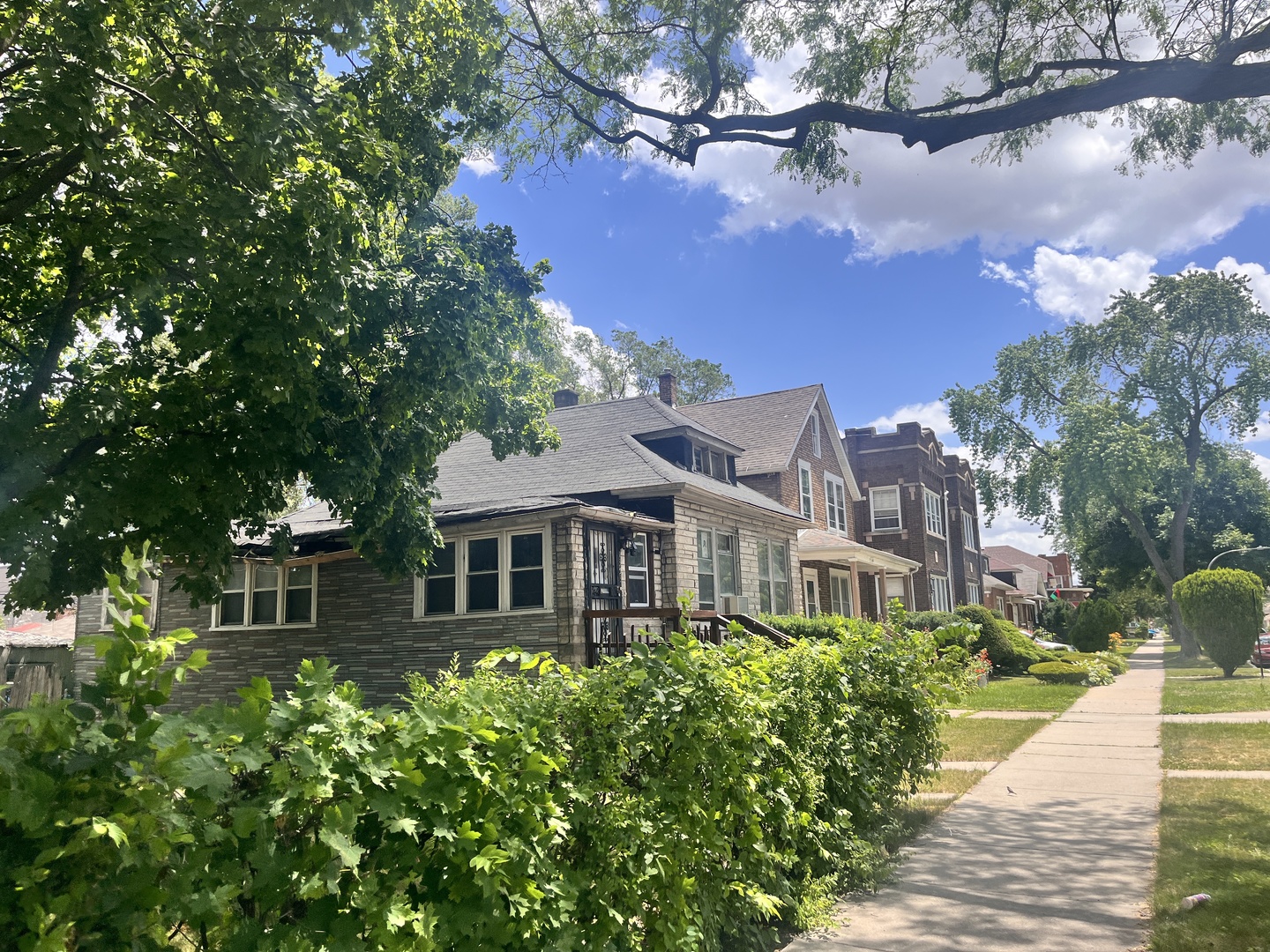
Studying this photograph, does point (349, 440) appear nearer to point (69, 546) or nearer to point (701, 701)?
point (69, 546)

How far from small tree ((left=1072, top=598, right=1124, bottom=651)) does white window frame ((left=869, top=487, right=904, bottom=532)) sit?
7933mm

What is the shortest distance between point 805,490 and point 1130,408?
79.8 ft

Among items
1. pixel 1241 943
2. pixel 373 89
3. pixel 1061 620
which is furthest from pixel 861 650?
pixel 1061 620

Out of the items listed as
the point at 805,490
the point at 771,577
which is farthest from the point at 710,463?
the point at 805,490

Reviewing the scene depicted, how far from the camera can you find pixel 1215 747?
11195mm

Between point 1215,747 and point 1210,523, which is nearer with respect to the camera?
point 1215,747

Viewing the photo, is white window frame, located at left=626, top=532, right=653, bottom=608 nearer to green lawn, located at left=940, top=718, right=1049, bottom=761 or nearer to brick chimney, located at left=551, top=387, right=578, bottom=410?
green lawn, located at left=940, top=718, right=1049, bottom=761

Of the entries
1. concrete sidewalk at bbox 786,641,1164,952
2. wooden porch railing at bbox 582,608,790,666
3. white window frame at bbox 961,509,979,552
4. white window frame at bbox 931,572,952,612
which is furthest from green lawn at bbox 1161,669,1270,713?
white window frame at bbox 961,509,979,552

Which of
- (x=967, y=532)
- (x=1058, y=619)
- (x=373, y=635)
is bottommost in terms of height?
(x=1058, y=619)

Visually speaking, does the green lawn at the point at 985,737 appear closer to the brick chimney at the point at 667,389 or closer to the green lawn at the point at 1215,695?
the green lawn at the point at 1215,695

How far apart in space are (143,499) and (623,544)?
8.77 metres

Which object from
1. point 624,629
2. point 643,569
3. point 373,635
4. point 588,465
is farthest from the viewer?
point 588,465

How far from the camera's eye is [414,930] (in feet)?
7.95

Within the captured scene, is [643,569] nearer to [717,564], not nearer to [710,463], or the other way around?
[717,564]
